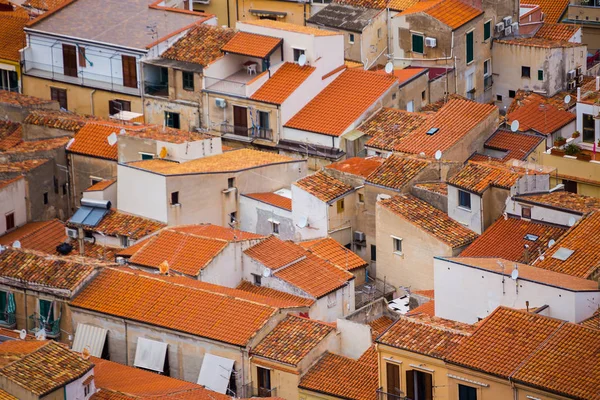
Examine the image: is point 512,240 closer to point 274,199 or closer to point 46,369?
point 274,199

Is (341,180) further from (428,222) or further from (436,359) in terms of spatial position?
(436,359)

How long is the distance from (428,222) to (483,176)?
9.75ft

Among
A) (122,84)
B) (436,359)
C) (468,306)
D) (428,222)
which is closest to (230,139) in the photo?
(122,84)

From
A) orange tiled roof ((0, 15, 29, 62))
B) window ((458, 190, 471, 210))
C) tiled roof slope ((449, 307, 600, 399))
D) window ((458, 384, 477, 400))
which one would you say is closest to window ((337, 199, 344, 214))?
window ((458, 190, 471, 210))

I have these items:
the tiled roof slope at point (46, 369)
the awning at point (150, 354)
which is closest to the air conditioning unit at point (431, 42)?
the awning at point (150, 354)

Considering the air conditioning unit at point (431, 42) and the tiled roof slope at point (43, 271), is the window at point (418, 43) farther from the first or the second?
the tiled roof slope at point (43, 271)

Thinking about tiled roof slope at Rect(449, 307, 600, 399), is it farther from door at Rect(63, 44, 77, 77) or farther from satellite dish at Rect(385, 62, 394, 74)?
door at Rect(63, 44, 77, 77)

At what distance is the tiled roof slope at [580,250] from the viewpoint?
85125 mm

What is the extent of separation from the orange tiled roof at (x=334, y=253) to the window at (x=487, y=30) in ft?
72.3

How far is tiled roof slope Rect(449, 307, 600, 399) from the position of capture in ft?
242

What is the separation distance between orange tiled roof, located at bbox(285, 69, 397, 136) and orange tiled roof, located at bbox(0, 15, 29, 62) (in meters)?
17.3

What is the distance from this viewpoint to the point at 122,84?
359 ft

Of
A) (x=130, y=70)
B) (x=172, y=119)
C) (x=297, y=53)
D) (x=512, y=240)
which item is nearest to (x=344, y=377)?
(x=512, y=240)

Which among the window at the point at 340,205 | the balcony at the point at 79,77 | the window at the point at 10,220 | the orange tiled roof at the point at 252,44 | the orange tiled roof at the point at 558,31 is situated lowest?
the window at the point at 10,220
